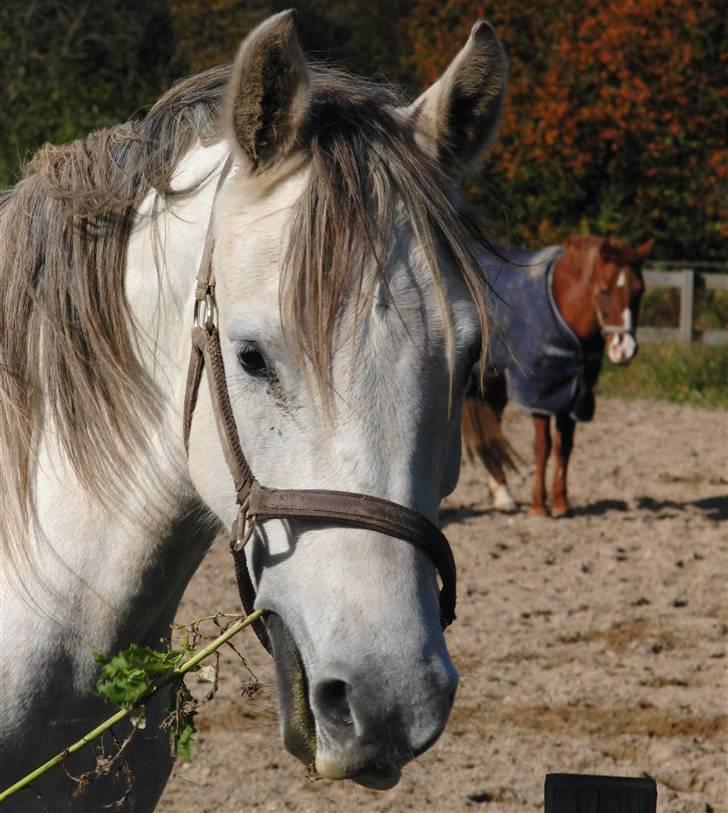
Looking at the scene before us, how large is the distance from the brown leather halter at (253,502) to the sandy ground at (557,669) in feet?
0.89

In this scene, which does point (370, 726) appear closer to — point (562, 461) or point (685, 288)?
point (562, 461)

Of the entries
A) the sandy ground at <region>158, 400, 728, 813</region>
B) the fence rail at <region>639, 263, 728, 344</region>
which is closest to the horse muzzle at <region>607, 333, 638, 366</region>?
the sandy ground at <region>158, 400, 728, 813</region>

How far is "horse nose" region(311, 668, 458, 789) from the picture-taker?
159 cm

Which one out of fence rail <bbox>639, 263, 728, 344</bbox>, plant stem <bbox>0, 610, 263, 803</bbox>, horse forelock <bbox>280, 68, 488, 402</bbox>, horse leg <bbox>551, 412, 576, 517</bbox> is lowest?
fence rail <bbox>639, 263, 728, 344</bbox>

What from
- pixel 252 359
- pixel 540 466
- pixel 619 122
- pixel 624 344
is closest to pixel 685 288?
pixel 619 122

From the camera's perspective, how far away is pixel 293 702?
5.61 ft

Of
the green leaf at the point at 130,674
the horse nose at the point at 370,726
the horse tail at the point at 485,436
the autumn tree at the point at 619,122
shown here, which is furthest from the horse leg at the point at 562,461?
the autumn tree at the point at 619,122

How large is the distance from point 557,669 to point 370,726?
380cm

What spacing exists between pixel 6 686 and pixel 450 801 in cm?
241

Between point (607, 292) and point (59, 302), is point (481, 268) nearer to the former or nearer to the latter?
point (59, 302)

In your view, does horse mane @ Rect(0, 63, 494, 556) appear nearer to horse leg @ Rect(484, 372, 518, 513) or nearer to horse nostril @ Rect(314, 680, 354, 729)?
horse nostril @ Rect(314, 680, 354, 729)

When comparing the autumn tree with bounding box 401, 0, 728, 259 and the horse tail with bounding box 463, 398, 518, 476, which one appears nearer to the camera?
the horse tail with bounding box 463, 398, 518, 476

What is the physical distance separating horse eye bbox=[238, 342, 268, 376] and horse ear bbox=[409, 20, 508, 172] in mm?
494

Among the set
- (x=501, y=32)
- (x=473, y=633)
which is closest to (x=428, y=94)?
(x=473, y=633)
